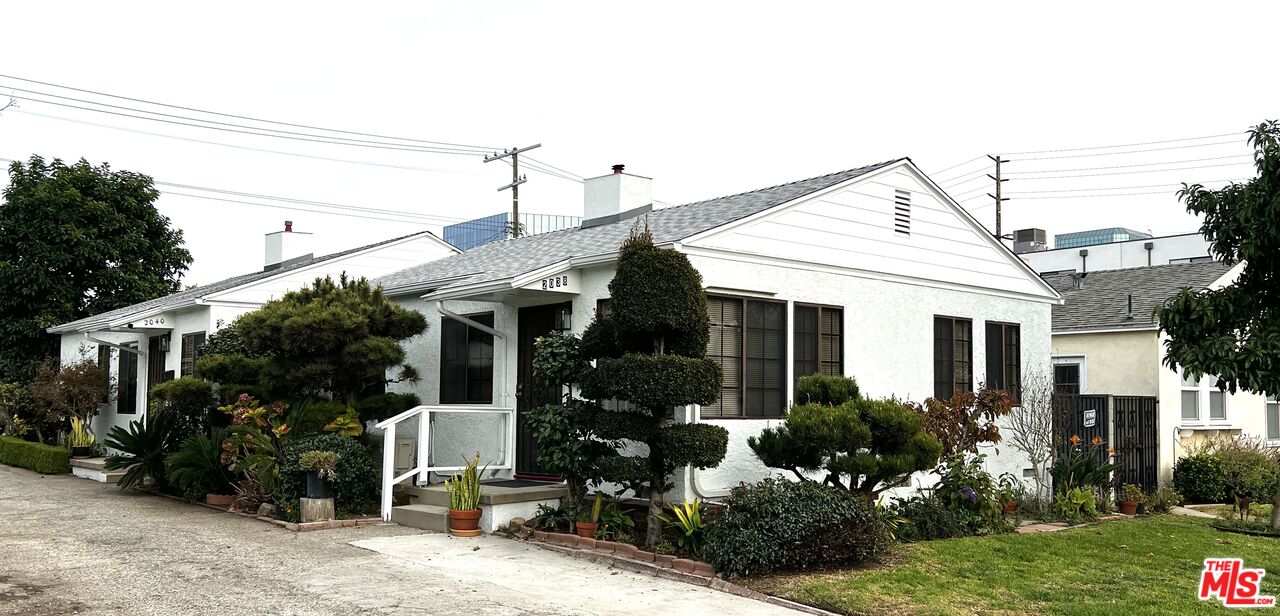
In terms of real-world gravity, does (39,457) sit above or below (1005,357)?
below

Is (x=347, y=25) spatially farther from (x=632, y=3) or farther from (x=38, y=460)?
(x=38, y=460)

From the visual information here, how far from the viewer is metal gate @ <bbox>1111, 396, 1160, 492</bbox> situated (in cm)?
1541

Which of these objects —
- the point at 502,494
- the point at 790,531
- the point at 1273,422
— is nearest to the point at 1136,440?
the point at 1273,422

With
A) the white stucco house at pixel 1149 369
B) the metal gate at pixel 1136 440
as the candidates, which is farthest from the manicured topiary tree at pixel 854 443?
the white stucco house at pixel 1149 369

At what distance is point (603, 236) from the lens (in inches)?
543

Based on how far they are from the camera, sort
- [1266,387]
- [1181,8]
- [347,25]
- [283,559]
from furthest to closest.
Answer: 1. [347,25]
2. [1181,8]
3. [283,559]
4. [1266,387]

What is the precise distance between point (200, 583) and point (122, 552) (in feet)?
6.47

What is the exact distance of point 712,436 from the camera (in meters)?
9.69

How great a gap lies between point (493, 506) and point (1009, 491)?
20.7 feet

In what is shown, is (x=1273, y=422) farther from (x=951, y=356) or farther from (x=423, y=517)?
(x=423, y=517)

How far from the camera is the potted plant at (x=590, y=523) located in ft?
33.9

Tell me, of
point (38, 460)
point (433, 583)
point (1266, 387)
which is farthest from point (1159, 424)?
point (38, 460)

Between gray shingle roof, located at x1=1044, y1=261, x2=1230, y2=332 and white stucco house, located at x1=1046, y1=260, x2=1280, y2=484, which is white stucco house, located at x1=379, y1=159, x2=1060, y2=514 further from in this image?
gray shingle roof, located at x1=1044, y1=261, x2=1230, y2=332

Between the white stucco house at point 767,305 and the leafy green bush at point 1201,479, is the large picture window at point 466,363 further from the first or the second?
the leafy green bush at point 1201,479
